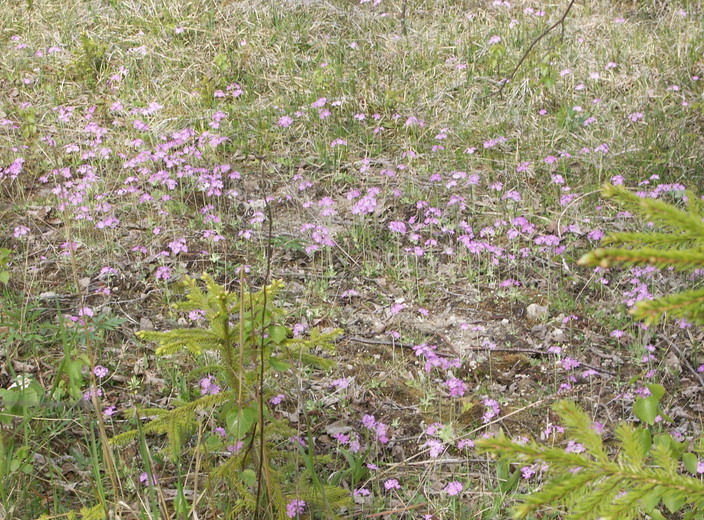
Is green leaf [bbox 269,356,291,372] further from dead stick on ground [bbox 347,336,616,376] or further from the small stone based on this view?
the small stone

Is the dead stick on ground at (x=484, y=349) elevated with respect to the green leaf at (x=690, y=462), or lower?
lower

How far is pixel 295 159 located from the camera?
5840 mm

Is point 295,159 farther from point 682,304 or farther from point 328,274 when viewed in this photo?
point 682,304

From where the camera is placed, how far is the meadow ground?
299 centimetres

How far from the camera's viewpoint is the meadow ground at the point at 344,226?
299cm

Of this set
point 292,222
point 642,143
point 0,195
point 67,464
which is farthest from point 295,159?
point 67,464

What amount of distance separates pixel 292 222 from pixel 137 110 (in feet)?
7.02

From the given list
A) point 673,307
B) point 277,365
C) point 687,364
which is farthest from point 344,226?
point 673,307

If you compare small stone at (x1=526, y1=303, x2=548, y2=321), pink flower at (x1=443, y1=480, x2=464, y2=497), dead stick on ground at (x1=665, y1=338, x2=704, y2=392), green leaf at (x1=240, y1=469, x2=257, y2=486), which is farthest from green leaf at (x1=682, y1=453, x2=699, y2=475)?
small stone at (x1=526, y1=303, x2=548, y2=321)

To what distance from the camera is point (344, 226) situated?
16.9 feet

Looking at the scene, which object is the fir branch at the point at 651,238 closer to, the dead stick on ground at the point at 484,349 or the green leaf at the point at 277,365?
the green leaf at the point at 277,365

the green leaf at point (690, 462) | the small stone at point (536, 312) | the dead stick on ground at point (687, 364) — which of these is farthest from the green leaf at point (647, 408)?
the small stone at point (536, 312)

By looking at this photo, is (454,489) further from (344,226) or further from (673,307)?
(344,226)

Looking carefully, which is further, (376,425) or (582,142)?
(582,142)
